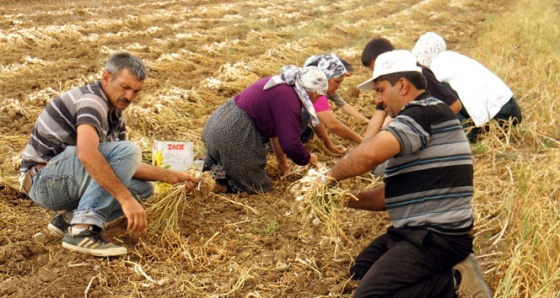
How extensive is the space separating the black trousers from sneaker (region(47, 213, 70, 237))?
187cm

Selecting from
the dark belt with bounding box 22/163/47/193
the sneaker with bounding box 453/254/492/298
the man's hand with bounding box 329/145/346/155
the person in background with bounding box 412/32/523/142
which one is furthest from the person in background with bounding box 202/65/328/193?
the person in background with bounding box 412/32/523/142

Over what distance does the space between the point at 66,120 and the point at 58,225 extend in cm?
70

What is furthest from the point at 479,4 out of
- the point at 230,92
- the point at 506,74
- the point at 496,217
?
the point at 496,217

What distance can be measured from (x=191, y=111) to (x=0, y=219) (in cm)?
260

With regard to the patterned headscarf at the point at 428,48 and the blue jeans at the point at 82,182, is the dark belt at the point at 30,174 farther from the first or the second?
A: the patterned headscarf at the point at 428,48

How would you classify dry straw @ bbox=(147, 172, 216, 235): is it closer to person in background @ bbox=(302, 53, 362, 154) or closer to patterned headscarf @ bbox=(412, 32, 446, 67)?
person in background @ bbox=(302, 53, 362, 154)

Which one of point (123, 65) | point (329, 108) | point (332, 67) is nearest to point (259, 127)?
point (332, 67)

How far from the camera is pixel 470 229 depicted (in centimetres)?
270

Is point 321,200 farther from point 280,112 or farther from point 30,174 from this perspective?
point 30,174

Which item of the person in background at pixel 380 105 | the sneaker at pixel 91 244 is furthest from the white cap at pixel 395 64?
the sneaker at pixel 91 244

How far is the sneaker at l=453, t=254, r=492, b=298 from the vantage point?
2684mm

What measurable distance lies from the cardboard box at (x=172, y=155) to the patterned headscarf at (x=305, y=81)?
0.73 m

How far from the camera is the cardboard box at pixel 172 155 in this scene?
3736mm

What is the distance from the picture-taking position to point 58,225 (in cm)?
341
